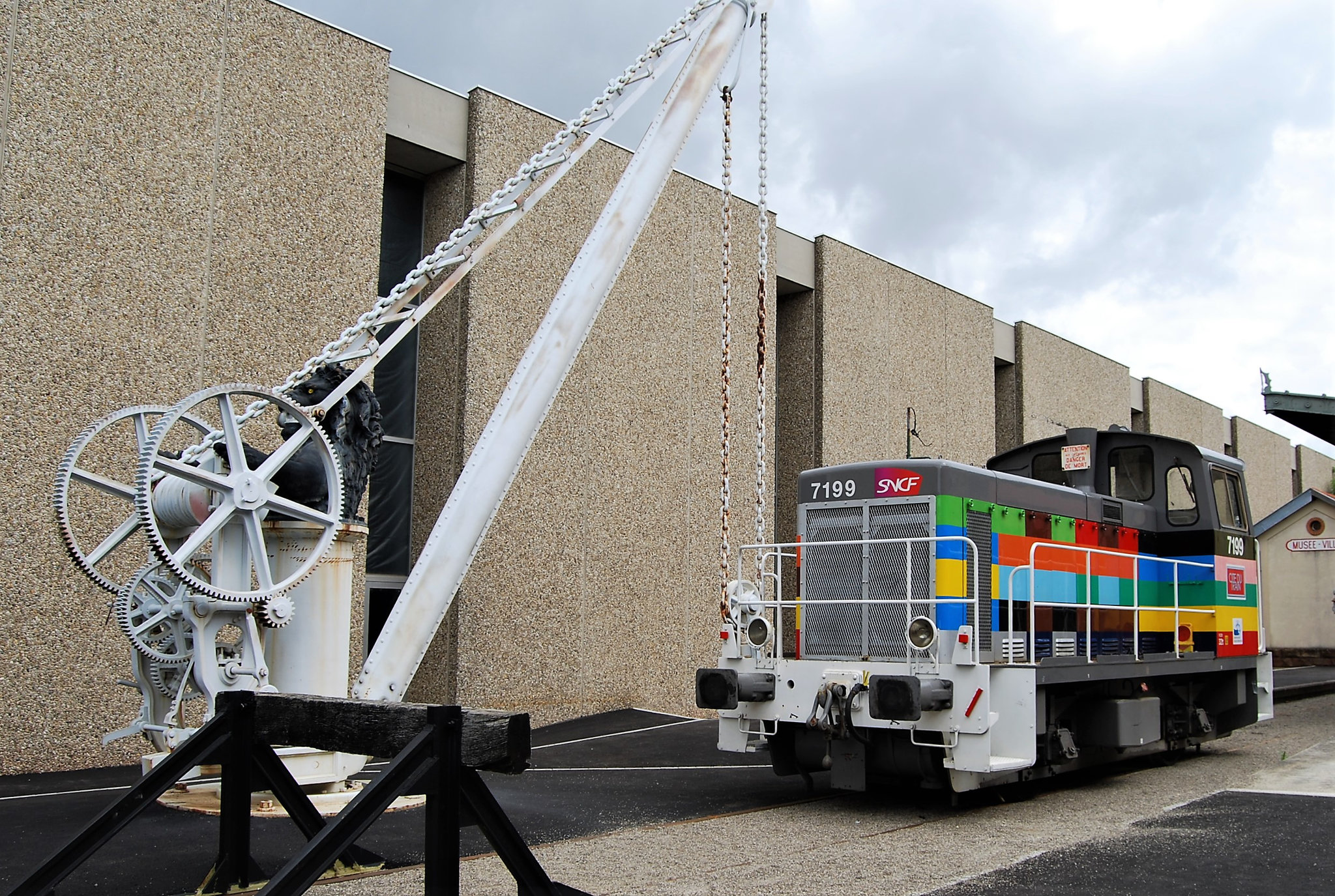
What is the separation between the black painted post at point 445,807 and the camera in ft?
11.6

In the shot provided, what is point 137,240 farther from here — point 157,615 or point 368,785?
point 368,785

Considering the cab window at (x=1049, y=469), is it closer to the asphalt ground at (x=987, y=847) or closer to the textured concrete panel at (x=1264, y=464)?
the asphalt ground at (x=987, y=847)

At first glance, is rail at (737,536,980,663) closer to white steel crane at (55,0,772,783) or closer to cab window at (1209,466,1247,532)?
white steel crane at (55,0,772,783)

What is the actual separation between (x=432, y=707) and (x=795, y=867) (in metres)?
3.00

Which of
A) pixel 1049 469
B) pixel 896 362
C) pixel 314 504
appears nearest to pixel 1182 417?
pixel 896 362

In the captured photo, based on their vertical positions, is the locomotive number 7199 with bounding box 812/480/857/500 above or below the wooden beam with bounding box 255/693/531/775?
above

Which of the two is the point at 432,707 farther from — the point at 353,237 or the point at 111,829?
the point at 353,237

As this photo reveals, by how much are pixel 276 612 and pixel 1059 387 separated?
68.2ft

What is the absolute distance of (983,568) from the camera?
8336 mm

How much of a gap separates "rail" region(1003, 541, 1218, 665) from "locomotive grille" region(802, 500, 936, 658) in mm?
741

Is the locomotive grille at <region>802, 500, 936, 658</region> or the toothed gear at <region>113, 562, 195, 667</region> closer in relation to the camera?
the toothed gear at <region>113, 562, 195, 667</region>

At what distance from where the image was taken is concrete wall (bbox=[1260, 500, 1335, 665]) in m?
23.1

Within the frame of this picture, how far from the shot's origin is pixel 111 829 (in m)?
4.13

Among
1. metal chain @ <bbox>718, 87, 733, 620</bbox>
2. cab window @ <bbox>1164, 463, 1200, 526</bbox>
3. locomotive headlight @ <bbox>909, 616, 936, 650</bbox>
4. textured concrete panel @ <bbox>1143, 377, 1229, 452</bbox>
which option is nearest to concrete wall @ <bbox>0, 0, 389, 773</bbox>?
metal chain @ <bbox>718, 87, 733, 620</bbox>
